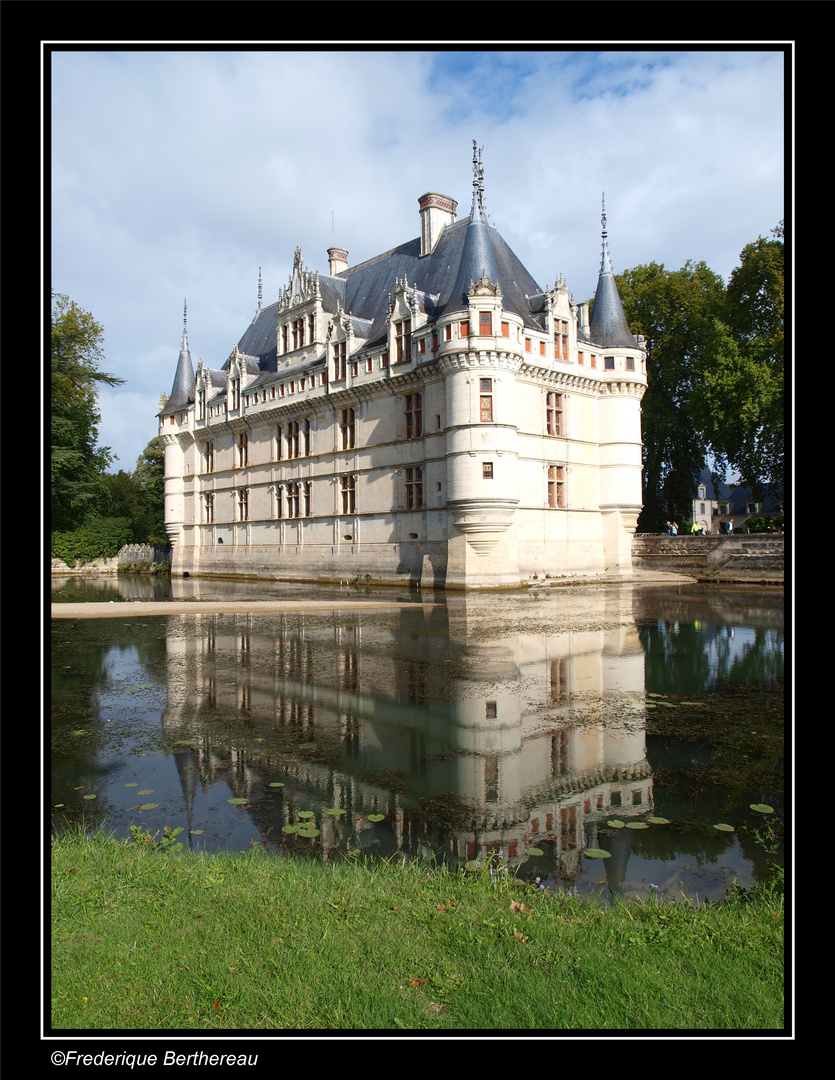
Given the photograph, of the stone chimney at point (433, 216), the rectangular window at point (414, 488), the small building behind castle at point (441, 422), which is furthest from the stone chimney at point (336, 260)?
the rectangular window at point (414, 488)

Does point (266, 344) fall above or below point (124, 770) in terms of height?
above

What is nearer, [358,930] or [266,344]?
[358,930]

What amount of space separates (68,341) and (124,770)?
3062 cm

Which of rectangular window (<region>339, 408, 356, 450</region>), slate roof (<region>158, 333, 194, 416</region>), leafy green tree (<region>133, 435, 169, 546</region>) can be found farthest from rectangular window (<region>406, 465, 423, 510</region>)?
leafy green tree (<region>133, 435, 169, 546</region>)

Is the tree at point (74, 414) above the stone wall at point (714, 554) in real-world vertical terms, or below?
above

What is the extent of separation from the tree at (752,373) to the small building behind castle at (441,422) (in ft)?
16.4

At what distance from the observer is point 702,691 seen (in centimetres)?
984

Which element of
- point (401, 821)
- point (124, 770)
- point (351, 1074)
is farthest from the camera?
point (124, 770)

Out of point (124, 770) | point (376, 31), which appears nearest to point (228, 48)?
point (376, 31)

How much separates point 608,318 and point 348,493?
Result: 15.8 metres

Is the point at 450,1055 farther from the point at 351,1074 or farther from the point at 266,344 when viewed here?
the point at 266,344

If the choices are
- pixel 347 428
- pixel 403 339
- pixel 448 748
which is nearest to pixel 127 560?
pixel 347 428

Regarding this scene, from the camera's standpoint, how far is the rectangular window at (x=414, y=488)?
31.7 m

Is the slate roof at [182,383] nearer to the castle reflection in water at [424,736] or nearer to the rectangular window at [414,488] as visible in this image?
the rectangular window at [414,488]
